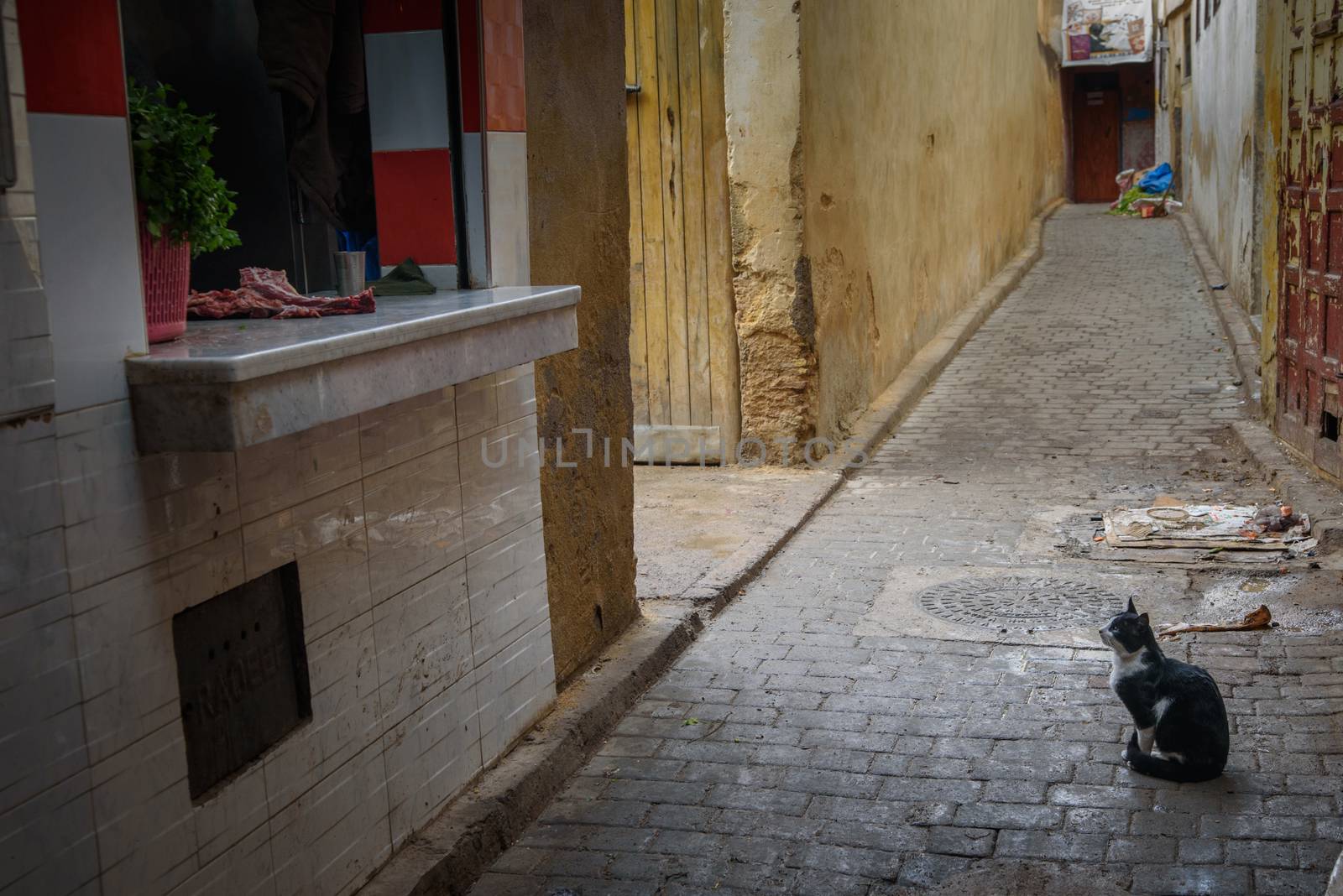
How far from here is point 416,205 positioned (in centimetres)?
404

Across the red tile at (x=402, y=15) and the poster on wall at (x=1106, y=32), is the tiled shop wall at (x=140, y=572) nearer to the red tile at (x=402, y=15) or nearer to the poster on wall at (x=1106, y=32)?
the red tile at (x=402, y=15)

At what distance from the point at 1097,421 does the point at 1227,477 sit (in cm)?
174

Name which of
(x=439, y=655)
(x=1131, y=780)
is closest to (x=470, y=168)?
(x=439, y=655)

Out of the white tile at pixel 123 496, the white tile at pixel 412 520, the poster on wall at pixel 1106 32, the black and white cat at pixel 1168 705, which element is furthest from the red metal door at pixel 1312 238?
the poster on wall at pixel 1106 32

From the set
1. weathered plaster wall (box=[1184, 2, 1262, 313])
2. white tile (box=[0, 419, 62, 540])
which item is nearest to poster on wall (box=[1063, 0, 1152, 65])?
weathered plaster wall (box=[1184, 2, 1262, 313])

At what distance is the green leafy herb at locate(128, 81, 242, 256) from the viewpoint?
8.61ft

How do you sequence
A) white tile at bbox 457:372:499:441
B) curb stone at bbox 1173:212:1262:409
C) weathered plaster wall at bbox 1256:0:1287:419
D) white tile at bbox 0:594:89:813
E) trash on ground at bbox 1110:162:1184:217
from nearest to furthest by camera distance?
white tile at bbox 0:594:89:813
white tile at bbox 457:372:499:441
weathered plaster wall at bbox 1256:0:1287:419
curb stone at bbox 1173:212:1262:409
trash on ground at bbox 1110:162:1184:217

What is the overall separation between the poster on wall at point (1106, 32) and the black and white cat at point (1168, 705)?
90.9 feet

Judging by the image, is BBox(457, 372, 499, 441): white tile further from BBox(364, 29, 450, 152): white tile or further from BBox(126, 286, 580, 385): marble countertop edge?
BBox(364, 29, 450, 152): white tile

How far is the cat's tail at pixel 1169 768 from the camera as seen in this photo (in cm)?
394

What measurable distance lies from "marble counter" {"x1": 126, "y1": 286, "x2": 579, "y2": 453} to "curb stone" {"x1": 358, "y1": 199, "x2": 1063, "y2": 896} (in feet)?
4.11

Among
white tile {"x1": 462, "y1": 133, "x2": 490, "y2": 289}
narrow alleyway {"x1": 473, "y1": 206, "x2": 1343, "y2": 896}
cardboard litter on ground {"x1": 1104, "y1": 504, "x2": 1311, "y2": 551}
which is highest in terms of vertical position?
white tile {"x1": 462, "y1": 133, "x2": 490, "y2": 289}

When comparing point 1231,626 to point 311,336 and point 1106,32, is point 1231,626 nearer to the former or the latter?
point 311,336

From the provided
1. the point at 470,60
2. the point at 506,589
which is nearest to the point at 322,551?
the point at 506,589
